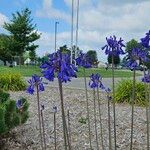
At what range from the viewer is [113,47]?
4219 mm

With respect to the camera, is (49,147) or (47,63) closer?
(47,63)

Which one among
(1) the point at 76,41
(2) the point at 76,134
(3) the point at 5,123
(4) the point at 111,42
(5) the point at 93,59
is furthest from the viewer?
(1) the point at 76,41

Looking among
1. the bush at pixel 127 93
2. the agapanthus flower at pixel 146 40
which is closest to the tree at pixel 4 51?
the bush at pixel 127 93

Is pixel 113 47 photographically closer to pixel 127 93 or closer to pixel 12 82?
pixel 127 93

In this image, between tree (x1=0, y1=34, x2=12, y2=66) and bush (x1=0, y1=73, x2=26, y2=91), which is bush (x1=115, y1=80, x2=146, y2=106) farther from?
tree (x1=0, y1=34, x2=12, y2=66)

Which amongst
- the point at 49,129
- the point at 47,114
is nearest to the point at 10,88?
the point at 47,114

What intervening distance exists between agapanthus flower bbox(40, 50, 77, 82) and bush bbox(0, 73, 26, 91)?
13543 mm

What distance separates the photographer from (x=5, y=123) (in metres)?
7.58

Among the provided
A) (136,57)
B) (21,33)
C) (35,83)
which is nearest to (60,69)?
(136,57)

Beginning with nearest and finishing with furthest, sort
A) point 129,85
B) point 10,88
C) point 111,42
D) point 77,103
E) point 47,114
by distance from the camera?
point 111,42 < point 47,114 < point 77,103 < point 129,85 < point 10,88

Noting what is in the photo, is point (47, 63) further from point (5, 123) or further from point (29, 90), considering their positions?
point (5, 123)

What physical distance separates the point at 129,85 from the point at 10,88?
5001 mm

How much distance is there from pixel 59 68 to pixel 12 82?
1413 centimetres

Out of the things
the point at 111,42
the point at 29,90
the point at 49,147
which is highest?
the point at 111,42
